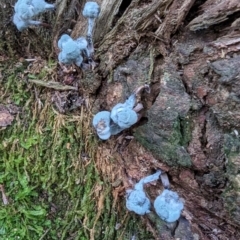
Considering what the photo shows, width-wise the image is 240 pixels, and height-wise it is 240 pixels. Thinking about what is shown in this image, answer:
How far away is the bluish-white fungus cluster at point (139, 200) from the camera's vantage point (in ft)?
4.96

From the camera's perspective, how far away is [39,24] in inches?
71.0

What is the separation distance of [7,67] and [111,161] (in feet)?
2.09

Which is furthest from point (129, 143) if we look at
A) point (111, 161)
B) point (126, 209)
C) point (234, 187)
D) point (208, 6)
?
point (208, 6)

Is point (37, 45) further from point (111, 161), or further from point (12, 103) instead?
point (111, 161)

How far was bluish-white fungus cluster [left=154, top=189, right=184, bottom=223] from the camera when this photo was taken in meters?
1.46

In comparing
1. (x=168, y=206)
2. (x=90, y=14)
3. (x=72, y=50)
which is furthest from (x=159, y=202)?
(x=90, y=14)

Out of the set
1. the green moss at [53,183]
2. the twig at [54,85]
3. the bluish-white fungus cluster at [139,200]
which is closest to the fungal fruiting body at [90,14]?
the twig at [54,85]

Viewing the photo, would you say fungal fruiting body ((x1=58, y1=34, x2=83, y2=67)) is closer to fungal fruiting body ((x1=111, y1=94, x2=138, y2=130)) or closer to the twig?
the twig

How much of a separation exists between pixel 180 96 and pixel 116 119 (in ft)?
0.78

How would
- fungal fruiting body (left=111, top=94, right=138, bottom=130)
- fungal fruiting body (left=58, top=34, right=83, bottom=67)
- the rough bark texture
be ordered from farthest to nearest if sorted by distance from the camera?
fungal fruiting body (left=58, top=34, right=83, bottom=67), fungal fruiting body (left=111, top=94, right=138, bottom=130), the rough bark texture

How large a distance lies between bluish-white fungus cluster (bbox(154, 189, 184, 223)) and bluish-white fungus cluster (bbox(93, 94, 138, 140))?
0.92 feet

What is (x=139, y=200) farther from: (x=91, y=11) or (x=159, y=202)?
(x=91, y=11)

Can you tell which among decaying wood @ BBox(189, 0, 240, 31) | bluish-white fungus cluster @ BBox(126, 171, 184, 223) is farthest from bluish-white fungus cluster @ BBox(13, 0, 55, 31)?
bluish-white fungus cluster @ BBox(126, 171, 184, 223)

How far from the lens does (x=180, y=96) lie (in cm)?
147
